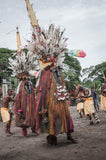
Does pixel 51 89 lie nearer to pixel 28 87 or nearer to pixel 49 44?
pixel 49 44

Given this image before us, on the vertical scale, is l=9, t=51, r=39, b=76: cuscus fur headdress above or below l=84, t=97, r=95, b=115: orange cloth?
above

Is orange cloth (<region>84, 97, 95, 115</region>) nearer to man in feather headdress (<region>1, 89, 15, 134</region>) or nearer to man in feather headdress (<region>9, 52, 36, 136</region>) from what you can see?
man in feather headdress (<region>9, 52, 36, 136</region>)

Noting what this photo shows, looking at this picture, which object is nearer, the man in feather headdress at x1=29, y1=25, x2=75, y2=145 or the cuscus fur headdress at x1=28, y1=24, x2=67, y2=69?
the man in feather headdress at x1=29, y1=25, x2=75, y2=145

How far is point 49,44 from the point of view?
4949 millimetres

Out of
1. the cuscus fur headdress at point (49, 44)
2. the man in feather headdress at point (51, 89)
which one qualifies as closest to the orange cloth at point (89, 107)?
the man in feather headdress at point (51, 89)

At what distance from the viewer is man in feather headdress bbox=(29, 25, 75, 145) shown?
15.0 ft

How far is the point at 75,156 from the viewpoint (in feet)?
12.1

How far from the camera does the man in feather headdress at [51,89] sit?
15.0ft

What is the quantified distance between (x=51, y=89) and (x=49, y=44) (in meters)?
1.15

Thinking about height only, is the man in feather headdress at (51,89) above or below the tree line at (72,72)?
below

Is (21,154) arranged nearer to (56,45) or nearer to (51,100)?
(51,100)

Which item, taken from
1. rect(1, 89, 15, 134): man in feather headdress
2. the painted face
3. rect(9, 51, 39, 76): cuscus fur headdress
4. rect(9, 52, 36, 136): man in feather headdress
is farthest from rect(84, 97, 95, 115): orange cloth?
rect(1, 89, 15, 134): man in feather headdress

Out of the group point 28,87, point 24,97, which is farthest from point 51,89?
point 28,87

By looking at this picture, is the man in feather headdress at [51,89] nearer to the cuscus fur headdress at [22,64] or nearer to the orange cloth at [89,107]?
the cuscus fur headdress at [22,64]
